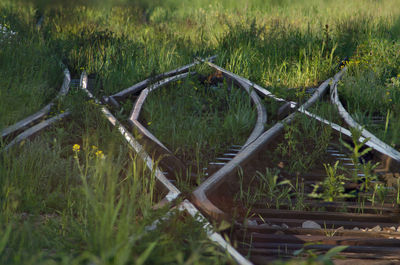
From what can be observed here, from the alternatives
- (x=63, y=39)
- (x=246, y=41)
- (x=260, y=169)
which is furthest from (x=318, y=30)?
(x=260, y=169)

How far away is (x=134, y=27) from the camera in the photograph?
1152 cm

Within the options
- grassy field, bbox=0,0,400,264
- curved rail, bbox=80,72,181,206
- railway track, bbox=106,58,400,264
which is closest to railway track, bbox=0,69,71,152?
grassy field, bbox=0,0,400,264

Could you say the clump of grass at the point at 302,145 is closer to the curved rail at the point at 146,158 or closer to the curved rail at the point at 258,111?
the curved rail at the point at 258,111

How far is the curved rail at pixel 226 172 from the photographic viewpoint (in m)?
3.14

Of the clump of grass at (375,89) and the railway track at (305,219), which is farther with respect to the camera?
the clump of grass at (375,89)

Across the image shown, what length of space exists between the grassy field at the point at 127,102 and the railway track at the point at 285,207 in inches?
7.5

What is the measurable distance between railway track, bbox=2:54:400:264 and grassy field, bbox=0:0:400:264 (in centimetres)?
19

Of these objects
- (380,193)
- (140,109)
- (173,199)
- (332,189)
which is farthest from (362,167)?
(140,109)

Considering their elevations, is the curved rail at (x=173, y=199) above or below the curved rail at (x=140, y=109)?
below

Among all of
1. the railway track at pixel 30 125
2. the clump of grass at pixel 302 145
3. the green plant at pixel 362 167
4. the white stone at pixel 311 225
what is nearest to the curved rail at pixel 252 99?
the clump of grass at pixel 302 145

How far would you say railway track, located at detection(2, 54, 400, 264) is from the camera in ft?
10.0

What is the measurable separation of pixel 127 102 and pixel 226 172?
8.08ft

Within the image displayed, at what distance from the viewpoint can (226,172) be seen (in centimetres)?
379

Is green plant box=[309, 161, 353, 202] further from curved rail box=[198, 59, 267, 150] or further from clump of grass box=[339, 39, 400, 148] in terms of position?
clump of grass box=[339, 39, 400, 148]
